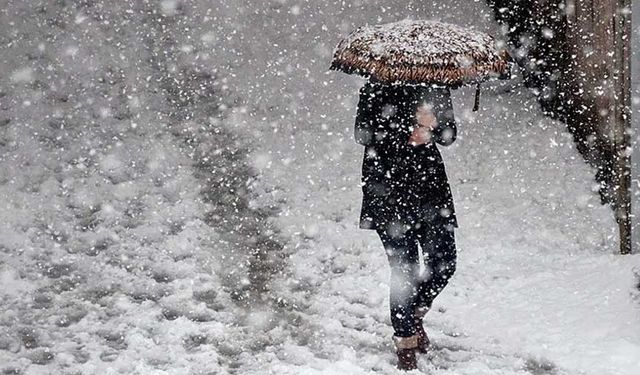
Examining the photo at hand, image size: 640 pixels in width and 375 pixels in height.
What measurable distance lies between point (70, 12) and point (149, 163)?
5065 mm

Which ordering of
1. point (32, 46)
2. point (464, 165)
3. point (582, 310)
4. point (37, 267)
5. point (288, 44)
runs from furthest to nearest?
point (288, 44) → point (32, 46) → point (464, 165) → point (37, 267) → point (582, 310)

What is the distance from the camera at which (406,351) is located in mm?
4844

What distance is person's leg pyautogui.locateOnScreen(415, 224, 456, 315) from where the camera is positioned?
4730mm

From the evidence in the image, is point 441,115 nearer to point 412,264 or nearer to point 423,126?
point 423,126

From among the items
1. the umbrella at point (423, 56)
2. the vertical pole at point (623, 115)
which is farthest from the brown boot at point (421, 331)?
the vertical pole at point (623, 115)

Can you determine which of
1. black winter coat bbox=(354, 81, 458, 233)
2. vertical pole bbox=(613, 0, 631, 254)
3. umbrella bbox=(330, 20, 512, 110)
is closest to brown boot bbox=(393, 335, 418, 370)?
black winter coat bbox=(354, 81, 458, 233)

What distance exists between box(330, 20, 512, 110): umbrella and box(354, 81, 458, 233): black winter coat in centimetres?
16

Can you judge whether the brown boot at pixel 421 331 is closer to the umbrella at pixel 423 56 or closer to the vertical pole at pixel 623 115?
the umbrella at pixel 423 56

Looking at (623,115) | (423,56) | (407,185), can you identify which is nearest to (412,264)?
(407,185)

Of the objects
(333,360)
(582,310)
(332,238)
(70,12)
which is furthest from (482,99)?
(70,12)

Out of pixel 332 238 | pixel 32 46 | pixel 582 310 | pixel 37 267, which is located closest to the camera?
pixel 582 310

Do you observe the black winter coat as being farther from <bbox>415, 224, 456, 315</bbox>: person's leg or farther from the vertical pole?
the vertical pole

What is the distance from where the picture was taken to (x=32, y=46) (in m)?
11.2

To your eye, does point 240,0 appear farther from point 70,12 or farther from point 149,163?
point 149,163
